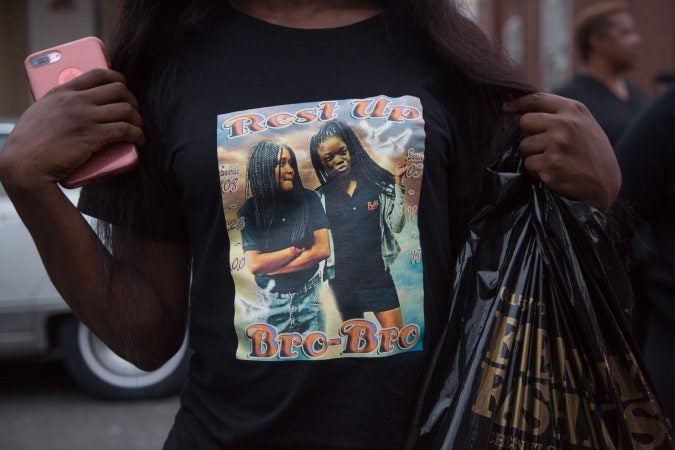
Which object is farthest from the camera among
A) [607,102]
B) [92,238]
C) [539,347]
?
[607,102]

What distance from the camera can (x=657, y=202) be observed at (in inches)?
111

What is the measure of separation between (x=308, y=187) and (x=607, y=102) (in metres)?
4.12

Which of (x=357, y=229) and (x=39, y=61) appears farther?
(x=39, y=61)

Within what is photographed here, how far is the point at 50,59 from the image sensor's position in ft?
6.09

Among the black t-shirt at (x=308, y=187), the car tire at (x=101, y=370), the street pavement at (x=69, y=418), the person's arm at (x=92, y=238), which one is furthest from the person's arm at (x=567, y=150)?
the car tire at (x=101, y=370)

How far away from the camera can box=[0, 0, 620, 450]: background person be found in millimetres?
1662

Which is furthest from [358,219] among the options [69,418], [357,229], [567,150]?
[69,418]

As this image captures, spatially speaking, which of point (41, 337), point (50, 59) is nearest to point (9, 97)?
point (41, 337)

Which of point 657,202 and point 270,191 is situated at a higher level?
point 270,191

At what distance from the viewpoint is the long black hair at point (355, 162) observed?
5.51ft

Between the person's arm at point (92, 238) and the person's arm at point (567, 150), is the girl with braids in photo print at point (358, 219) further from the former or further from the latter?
the person's arm at point (92, 238)

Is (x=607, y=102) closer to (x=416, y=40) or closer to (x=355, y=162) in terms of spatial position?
(x=416, y=40)

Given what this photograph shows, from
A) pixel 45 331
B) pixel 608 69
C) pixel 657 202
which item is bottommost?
pixel 45 331

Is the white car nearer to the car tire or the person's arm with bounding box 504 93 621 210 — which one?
the car tire
